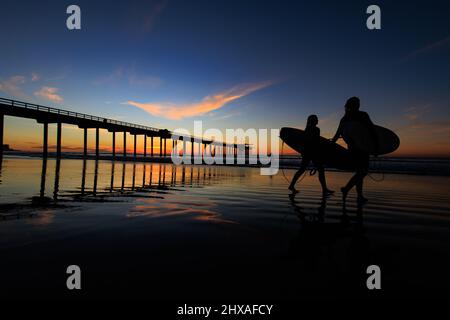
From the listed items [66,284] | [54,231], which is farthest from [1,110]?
[66,284]

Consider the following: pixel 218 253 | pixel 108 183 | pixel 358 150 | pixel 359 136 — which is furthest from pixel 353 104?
pixel 108 183

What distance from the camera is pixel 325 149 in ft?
24.0

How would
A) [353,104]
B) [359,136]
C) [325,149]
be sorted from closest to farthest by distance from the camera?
[359,136], [353,104], [325,149]

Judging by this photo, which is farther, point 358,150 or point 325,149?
point 325,149

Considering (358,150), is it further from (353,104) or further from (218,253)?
(218,253)

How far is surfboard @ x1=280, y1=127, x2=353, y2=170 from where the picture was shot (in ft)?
23.0

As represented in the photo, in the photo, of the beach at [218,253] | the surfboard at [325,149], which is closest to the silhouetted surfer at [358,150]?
the surfboard at [325,149]

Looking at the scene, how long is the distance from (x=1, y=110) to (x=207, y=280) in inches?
1229

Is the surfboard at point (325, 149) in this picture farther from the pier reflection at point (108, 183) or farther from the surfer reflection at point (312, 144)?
the pier reflection at point (108, 183)

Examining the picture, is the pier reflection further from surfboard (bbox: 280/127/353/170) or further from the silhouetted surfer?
the silhouetted surfer

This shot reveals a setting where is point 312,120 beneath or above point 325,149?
above

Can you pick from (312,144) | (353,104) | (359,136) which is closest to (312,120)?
(312,144)

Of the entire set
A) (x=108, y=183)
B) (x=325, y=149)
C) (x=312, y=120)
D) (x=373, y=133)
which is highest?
(x=312, y=120)

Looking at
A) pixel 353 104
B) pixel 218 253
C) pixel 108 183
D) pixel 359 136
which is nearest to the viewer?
pixel 218 253
